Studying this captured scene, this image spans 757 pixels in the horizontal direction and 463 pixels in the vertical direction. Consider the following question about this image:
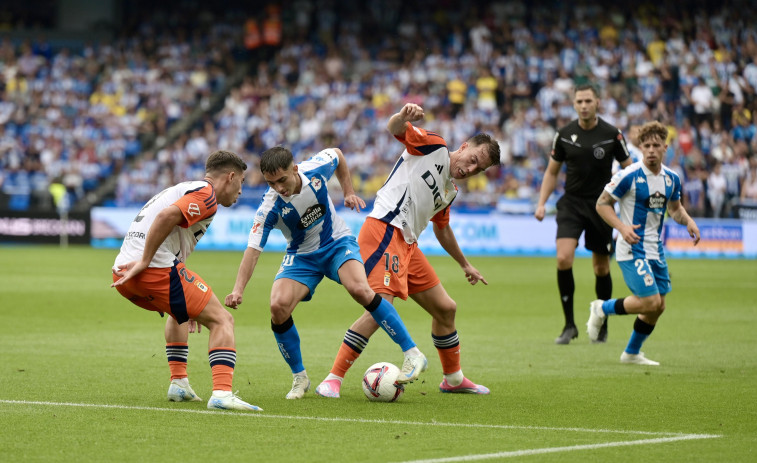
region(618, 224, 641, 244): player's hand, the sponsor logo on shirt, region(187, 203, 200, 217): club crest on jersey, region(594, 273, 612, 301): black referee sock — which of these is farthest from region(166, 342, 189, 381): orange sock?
region(594, 273, 612, 301): black referee sock

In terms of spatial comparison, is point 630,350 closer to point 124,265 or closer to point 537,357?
point 537,357

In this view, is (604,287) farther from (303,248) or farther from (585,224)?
(303,248)

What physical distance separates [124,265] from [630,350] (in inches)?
190

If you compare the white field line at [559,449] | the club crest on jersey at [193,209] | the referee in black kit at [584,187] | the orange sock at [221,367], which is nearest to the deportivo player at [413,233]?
the orange sock at [221,367]

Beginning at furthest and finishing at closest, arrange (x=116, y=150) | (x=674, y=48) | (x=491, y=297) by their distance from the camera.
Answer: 1. (x=116, y=150)
2. (x=674, y=48)
3. (x=491, y=297)

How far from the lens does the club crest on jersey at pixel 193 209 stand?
6.93m

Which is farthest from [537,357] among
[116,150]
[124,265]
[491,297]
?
[116,150]

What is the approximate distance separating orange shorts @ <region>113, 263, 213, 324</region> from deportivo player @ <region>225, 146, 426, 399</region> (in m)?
0.33

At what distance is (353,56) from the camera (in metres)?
37.8

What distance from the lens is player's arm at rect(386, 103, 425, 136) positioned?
23.9ft

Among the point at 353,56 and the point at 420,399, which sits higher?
the point at 353,56

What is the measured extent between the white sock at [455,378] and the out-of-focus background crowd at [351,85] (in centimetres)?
2035

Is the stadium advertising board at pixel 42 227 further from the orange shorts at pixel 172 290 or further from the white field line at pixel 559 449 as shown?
the white field line at pixel 559 449

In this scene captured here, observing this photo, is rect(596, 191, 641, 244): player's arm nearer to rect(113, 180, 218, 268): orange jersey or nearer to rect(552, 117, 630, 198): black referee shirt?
rect(552, 117, 630, 198): black referee shirt
